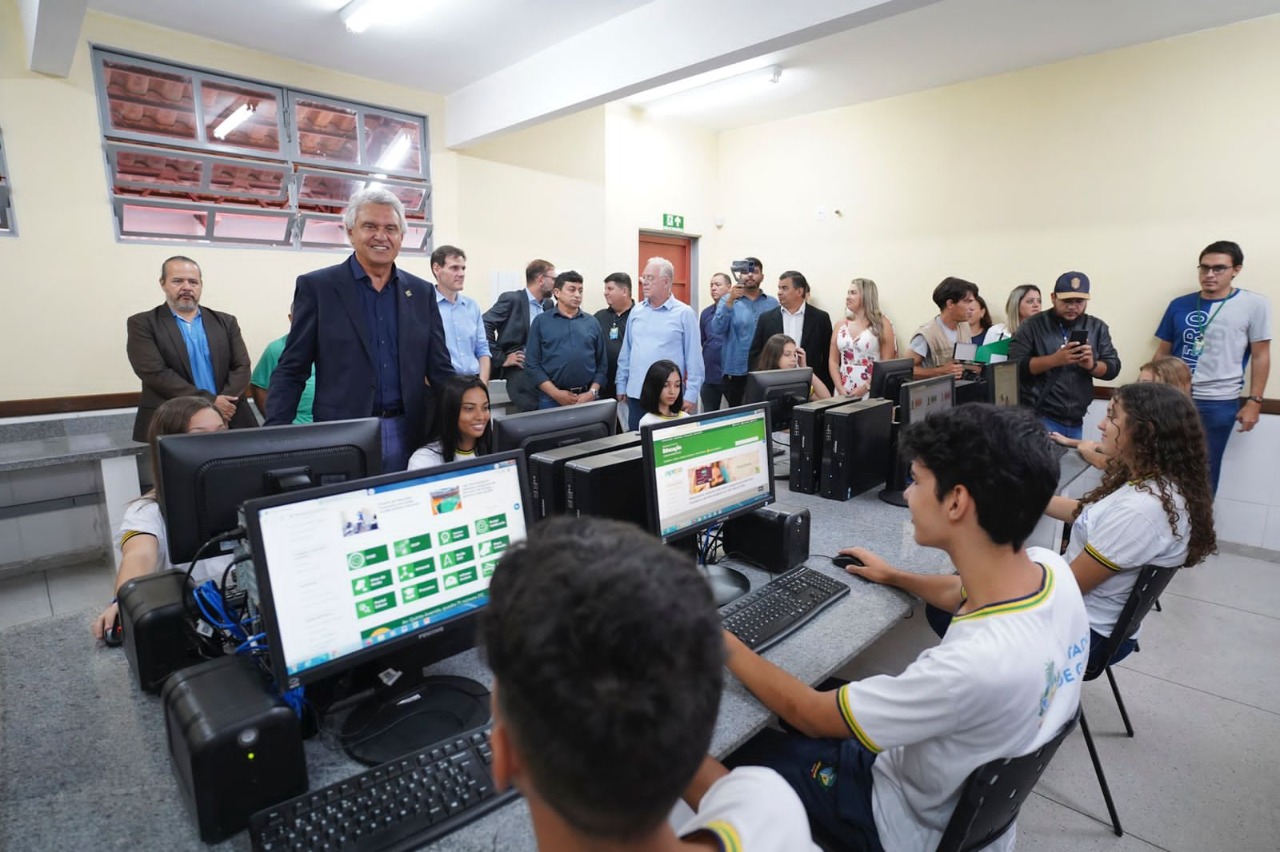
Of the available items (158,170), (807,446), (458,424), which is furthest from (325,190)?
(807,446)

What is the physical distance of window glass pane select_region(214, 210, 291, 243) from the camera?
3.84m

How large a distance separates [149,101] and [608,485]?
3.79 meters

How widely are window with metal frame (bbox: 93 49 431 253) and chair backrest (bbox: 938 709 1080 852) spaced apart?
447 centimetres

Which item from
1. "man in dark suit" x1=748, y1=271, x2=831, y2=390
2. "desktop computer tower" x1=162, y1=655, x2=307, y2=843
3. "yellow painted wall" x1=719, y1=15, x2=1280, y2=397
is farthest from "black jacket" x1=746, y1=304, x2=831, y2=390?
"desktop computer tower" x1=162, y1=655, x2=307, y2=843

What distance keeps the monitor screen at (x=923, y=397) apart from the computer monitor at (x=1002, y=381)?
59 centimetres

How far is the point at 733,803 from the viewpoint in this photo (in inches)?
27.3

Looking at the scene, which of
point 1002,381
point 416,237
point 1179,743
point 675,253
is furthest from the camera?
point 675,253

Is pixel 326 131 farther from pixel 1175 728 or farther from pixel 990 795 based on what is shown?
pixel 1175 728

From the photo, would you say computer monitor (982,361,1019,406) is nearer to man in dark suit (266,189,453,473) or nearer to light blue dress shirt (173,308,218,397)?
man in dark suit (266,189,453,473)

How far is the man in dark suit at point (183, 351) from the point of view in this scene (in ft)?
10.8

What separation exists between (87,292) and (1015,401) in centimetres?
506

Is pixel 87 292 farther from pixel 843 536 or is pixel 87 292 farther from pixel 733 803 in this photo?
pixel 733 803

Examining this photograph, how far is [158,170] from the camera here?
3.60 m

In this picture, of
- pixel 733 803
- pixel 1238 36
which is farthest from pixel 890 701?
pixel 1238 36
